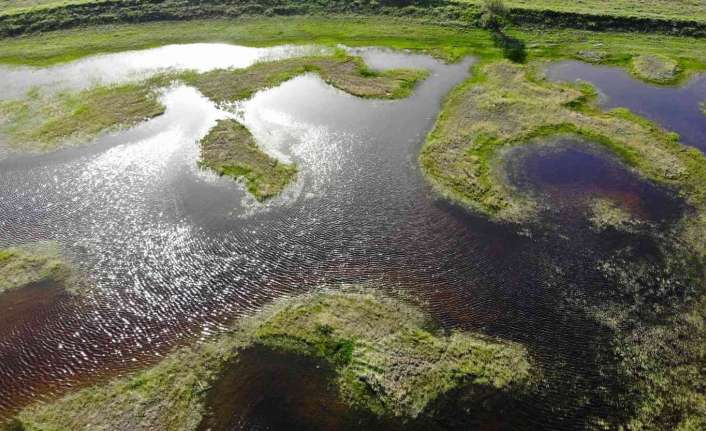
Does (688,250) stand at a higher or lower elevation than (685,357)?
higher

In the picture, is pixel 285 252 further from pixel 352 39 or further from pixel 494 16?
pixel 494 16

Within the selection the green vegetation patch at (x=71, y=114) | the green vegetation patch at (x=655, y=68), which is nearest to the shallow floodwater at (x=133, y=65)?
the green vegetation patch at (x=71, y=114)

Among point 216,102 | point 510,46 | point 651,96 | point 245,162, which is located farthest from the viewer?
point 510,46

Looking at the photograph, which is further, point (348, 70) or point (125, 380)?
point (348, 70)

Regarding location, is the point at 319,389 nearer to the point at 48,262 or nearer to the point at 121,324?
the point at 121,324

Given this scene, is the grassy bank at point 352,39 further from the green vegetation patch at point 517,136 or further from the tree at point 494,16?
the green vegetation patch at point 517,136

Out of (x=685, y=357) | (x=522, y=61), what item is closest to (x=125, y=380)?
(x=685, y=357)

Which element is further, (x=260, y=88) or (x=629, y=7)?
(x=629, y=7)

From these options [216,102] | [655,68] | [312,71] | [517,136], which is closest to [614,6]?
[655,68]
